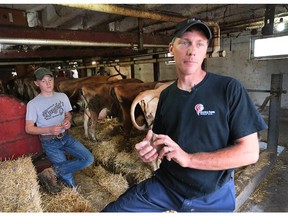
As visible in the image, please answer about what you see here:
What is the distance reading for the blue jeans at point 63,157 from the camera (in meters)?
2.82

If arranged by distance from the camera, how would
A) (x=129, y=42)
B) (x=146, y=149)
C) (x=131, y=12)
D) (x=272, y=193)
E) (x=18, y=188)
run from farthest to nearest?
(x=129, y=42)
(x=272, y=193)
(x=131, y=12)
(x=18, y=188)
(x=146, y=149)

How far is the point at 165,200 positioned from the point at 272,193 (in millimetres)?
2655

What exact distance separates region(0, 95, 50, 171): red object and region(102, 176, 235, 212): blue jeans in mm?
1754

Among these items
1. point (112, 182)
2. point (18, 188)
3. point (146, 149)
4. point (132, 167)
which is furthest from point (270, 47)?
point (18, 188)

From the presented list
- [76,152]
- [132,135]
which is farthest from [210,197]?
[132,135]

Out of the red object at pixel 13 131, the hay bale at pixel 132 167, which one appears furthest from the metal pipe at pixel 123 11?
the hay bale at pixel 132 167

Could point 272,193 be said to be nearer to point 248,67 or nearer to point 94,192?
point 94,192

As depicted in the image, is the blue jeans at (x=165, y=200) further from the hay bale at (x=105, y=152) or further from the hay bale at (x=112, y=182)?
the hay bale at (x=105, y=152)

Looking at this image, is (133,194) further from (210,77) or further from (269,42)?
(269,42)

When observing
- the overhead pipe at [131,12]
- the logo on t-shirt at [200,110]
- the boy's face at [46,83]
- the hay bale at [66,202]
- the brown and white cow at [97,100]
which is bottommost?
the hay bale at [66,202]

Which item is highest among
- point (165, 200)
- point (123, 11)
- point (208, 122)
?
point (123, 11)

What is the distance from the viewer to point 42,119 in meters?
2.77

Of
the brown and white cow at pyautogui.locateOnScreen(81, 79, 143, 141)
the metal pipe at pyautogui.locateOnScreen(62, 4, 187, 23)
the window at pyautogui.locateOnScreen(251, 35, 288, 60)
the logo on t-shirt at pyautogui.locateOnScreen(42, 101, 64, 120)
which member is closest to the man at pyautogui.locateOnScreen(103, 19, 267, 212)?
the metal pipe at pyautogui.locateOnScreen(62, 4, 187, 23)

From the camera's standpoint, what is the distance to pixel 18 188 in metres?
2.06
